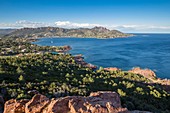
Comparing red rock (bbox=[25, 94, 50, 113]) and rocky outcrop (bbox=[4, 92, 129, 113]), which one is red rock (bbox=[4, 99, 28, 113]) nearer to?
rocky outcrop (bbox=[4, 92, 129, 113])

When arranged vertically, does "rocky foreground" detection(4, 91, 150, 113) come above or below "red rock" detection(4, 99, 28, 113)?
above

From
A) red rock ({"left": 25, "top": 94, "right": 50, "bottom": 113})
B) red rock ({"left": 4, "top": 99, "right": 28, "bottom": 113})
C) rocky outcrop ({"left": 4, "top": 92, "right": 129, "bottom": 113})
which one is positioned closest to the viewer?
rocky outcrop ({"left": 4, "top": 92, "right": 129, "bottom": 113})

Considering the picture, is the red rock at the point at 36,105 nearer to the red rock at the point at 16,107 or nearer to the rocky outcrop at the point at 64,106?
the rocky outcrop at the point at 64,106

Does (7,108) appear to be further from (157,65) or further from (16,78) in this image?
(157,65)

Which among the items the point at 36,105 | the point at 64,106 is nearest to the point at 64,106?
the point at 64,106

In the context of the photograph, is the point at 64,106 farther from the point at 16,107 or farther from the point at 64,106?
the point at 16,107

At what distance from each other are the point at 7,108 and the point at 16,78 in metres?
19.7

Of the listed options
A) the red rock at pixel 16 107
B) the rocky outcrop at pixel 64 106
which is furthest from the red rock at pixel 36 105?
the red rock at pixel 16 107

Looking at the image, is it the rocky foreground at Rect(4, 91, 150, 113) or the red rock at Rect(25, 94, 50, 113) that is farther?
the red rock at Rect(25, 94, 50, 113)

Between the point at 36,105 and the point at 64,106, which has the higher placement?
the point at 64,106

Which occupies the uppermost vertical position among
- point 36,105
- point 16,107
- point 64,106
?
point 64,106

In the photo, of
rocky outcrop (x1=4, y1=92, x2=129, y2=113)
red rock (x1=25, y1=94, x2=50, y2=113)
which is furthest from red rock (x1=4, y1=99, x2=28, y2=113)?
red rock (x1=25, y1=94, x2=50, y2=113)

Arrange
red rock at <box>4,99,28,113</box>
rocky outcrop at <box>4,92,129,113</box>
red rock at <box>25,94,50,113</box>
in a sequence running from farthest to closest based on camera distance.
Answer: red rock at <box>4,99,28,113</box>, red rock at <box>25,94,50,113</box>, rocky outcrop at <box>4,92,129,113</box>

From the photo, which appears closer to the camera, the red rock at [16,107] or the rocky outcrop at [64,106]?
the rocky outcrop at [64,106]
